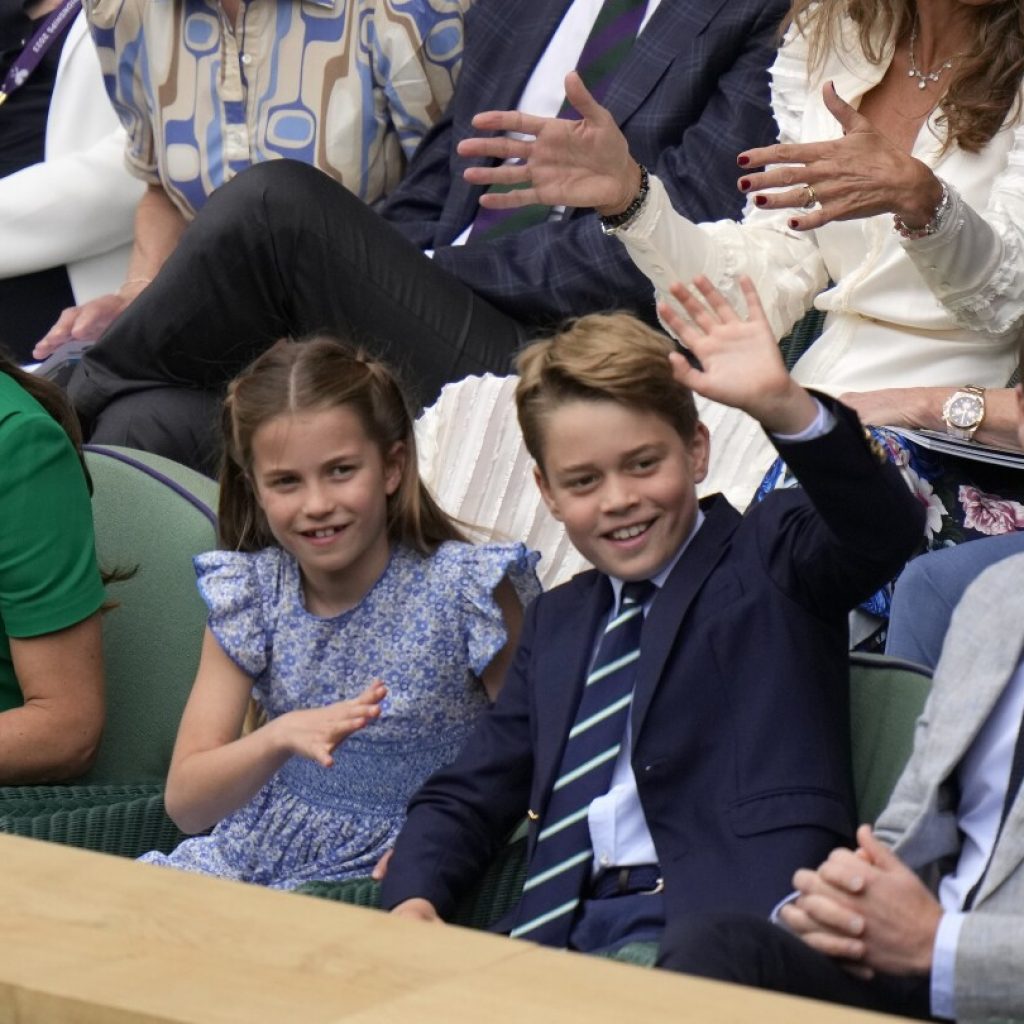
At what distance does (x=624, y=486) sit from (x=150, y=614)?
957 millimetres

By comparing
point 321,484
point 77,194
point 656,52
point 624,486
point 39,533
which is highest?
point 656,52

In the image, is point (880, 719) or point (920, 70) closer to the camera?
point (880, 719)

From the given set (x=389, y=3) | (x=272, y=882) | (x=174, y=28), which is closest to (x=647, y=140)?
(x=389, y=3)

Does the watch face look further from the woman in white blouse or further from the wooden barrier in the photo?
the wooden barrier

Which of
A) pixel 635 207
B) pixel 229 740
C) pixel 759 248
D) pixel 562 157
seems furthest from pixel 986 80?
pixel 229 740

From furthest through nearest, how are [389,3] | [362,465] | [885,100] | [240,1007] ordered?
[389,3]
[885,100]
[362,465]
[240,1007]

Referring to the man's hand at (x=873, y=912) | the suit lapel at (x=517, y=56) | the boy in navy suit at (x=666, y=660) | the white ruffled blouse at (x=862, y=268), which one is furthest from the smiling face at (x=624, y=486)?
the suit lapel at (x=517, y=56)

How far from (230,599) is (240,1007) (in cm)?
139

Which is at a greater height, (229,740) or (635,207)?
(635,207)

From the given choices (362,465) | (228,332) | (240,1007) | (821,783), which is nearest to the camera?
(240,1007)

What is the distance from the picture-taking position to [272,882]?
2.50 m

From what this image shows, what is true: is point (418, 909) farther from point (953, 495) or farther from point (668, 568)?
point (953, 495)

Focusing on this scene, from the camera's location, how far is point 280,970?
47.6 inches

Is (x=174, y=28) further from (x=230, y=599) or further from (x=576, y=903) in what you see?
(x=576, y=903)
